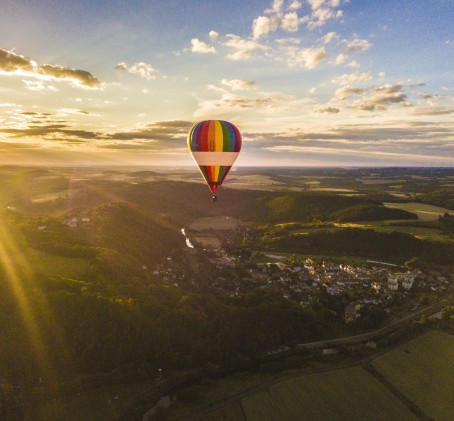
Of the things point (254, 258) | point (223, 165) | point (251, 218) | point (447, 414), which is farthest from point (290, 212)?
point (447, 414)

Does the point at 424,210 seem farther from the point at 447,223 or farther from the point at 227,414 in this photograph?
the point at 227,414

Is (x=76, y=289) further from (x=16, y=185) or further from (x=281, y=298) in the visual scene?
(x=16, y=185)

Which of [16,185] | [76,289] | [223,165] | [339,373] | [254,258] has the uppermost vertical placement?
[223,165]

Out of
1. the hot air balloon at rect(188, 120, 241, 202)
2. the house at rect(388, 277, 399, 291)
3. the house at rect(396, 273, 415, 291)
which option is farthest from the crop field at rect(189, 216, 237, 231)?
the hot air balloon at rect(188, 120, 241, 202)

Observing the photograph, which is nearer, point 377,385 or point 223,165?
point 377,385

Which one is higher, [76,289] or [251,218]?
[76,289]

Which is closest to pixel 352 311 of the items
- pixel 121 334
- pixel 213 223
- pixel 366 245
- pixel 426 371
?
pixel 426 371
